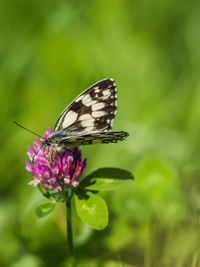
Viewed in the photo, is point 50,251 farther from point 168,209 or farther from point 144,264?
point 168,209

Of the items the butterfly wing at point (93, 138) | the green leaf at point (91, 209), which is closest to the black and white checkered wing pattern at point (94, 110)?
the butterfly wing at point (93, 138)

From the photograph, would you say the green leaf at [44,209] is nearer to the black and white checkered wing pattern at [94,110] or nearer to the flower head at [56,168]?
the flower head at [56,168]

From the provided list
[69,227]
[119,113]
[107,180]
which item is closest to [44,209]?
[69,227]

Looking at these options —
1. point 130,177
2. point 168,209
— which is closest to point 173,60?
point 168,209

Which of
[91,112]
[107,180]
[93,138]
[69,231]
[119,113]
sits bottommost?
[69,231]

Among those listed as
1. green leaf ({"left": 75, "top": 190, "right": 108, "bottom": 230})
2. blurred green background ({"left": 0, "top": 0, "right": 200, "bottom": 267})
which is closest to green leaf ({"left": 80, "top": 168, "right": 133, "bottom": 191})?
Result: green leaf ({"left": 75, "top": 190, "right": 108, "bottom": 230})

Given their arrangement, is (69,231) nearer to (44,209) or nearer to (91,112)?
(44,209)
